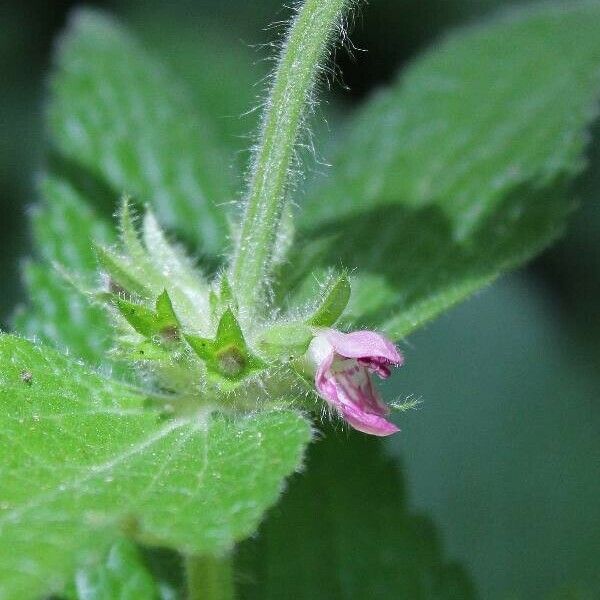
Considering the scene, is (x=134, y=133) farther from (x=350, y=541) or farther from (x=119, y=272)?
(x=350, y=541)

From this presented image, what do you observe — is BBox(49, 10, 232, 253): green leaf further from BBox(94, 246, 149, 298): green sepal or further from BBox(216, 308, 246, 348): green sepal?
BBox(216, 308, 246, 348): green sepal

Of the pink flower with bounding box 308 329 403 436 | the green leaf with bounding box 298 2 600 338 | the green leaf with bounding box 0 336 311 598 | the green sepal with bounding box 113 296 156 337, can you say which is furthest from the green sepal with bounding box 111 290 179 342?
the green leaf with bounding box 298 2 600 338

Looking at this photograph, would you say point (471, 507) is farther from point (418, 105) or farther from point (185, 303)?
point (185, 303)

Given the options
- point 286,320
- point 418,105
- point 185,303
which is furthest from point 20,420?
point 418,105

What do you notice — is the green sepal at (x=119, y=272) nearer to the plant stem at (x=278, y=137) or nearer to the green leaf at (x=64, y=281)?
the plant stem at (x=278, y=137)

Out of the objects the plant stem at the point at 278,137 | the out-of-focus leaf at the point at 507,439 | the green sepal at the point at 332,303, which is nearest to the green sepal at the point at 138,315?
the plant stem at the point at 278,137

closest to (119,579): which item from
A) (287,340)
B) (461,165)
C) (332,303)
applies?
(287,340)
